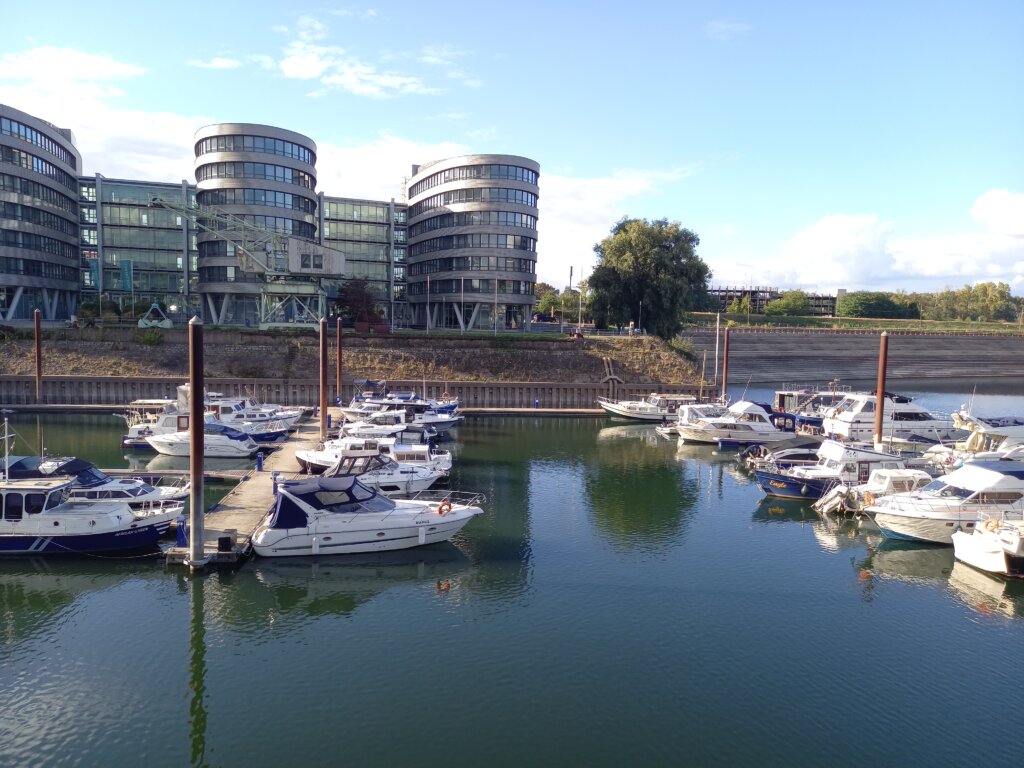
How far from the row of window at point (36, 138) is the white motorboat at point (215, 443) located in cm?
6586

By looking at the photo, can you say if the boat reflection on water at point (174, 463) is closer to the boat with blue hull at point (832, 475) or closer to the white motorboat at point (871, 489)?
the boat with blue hull at point (832, 475)

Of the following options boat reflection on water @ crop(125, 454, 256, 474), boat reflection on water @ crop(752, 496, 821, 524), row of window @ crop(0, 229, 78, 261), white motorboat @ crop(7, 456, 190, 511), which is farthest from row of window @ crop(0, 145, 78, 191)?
boat reflection on water @ crop(752, 496, 821, 524)

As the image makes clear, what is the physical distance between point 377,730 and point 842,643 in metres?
14.4

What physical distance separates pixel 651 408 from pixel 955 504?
118ft

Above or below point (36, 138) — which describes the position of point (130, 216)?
below

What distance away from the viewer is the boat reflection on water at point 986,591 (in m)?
24.6

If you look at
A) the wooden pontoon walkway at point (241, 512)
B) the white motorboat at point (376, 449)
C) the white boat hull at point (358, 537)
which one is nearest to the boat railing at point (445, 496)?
the white motorboat at point (376, 449)

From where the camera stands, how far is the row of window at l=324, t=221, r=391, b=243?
116562 millimetres

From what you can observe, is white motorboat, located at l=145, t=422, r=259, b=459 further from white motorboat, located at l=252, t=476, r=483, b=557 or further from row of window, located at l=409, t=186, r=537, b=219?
row of window, located at l=409, t=186, r=537, b=219

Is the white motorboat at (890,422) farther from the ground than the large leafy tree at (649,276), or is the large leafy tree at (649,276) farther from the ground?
the large leafy tree at (649,276)

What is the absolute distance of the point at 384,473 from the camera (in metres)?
34.5

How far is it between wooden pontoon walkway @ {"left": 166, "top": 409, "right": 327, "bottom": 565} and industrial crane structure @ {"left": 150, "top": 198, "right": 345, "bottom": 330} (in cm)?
3921

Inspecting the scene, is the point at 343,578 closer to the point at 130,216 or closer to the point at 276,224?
the point at 276,224

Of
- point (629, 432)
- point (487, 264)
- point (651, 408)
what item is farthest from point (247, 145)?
point (629, 432)
